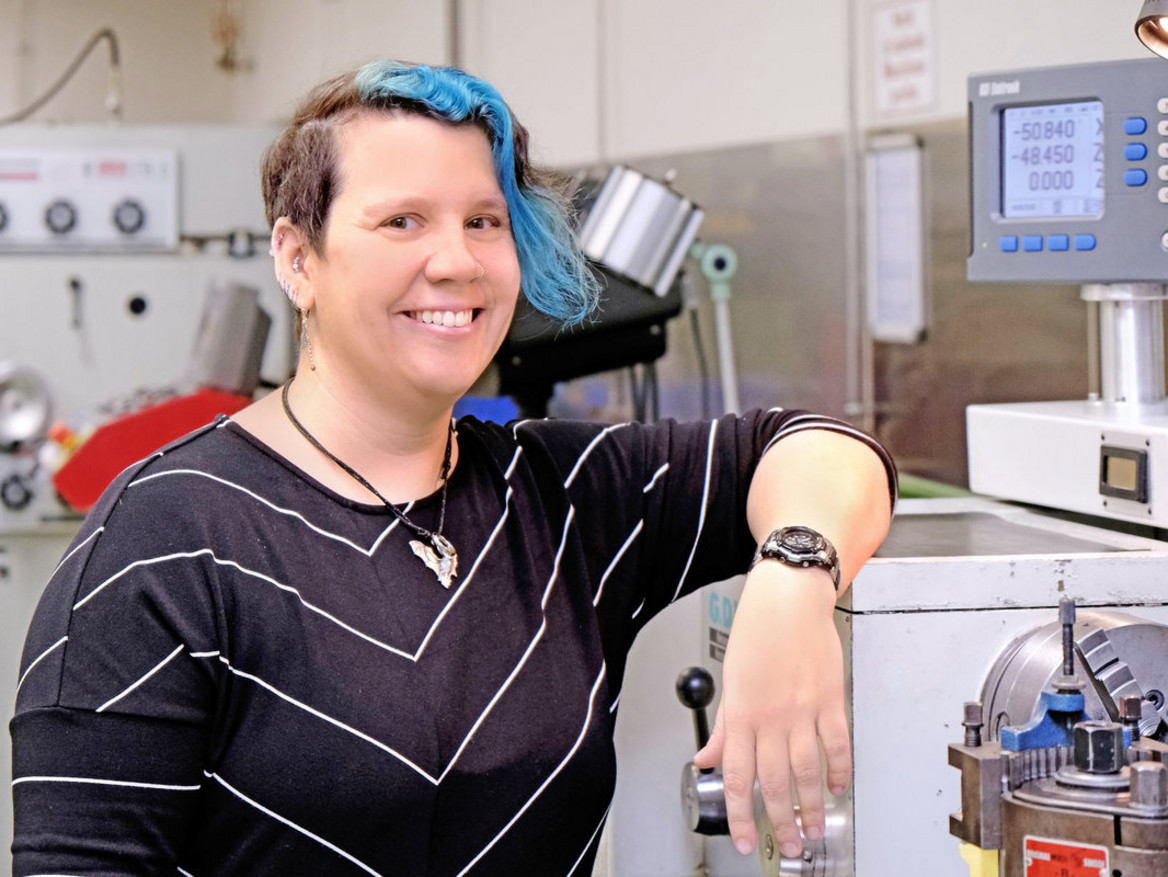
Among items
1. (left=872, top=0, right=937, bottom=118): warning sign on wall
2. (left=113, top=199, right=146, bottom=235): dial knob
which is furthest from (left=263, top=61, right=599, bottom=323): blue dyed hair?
(left=113, top=199, right=146, bottom=235): dial knob

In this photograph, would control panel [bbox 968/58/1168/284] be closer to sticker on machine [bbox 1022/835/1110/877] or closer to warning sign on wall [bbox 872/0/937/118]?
sticker on machine [bbox 1022/835/1110/877]

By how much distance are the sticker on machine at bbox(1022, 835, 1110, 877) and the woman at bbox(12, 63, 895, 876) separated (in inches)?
6.8

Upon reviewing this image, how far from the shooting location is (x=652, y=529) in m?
1.27

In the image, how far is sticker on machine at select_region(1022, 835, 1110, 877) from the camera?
74 centimetres

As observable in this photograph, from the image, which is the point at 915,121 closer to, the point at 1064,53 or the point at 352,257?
the point at 1064,53

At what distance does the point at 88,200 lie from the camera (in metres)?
3.06

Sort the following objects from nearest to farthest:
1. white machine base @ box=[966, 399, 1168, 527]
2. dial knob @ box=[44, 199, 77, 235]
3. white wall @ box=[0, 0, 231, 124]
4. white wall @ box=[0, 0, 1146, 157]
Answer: white machine base @ box=[966, 399, 1168, 527] → white wall @ box=[0, 0, 1146, 157] → dial knob @ box=[44, 199, 77, 235] → white wall @ box=[0, 0, 231, 124]

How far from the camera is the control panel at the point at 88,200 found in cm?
304

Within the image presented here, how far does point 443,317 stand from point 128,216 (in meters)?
2.20

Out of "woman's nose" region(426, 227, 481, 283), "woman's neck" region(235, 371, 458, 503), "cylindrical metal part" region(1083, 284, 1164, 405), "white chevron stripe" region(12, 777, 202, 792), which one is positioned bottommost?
"white chevron stripe" region(12, 777, 202, 792)

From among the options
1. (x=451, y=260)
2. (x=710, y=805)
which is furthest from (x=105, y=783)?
(x=710, y=805)

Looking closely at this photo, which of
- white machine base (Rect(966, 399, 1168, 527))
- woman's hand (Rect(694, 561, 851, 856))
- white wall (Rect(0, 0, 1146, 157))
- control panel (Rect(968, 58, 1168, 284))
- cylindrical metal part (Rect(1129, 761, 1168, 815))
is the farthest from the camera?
white wall (Rect(0, 0, 1146, 157))

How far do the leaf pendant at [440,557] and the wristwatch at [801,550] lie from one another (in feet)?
0.82

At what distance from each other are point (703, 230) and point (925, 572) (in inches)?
70.6
